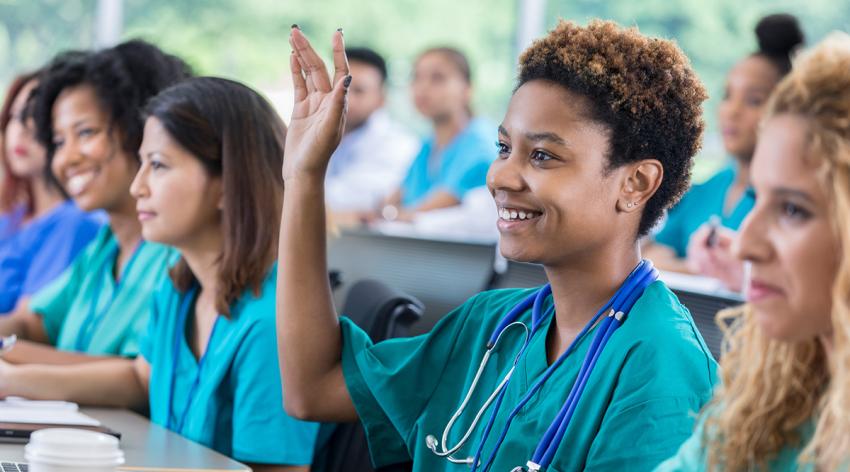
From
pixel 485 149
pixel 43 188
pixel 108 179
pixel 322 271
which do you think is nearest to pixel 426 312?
pixel 322 271

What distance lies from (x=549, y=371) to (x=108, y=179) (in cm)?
157

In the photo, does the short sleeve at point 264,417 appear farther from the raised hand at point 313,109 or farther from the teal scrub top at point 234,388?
the raised hand at point 313,109

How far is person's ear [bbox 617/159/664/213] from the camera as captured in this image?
1.42 metres

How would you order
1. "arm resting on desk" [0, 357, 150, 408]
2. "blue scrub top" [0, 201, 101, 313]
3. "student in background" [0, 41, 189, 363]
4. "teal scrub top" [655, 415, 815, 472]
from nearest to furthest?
"teal scrub top" [655, 415, 815, 472], "arm resting on desk" [0, 357, 150, 408], "student in background" [0, 41, 189, 363], "blue scrub top" [0, 201, 101, 313]

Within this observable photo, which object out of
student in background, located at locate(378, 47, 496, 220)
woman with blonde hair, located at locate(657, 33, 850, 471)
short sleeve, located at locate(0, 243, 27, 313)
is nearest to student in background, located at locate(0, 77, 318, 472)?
woman with blonde hair, located at locate(657, 33, 850, 471)

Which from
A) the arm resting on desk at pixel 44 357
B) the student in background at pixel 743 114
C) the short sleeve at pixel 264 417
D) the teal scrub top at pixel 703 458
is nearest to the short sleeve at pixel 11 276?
the arm resting on desk at pixel 44 357

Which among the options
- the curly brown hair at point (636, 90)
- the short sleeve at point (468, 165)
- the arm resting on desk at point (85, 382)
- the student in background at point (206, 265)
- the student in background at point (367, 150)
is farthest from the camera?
the student in background at point (367, 150)

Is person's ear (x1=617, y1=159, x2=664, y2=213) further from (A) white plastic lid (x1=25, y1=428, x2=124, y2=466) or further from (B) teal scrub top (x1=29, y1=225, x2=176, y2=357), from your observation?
(B) teal scrub top (x1=29, y1=225, x2=176, y2=357)

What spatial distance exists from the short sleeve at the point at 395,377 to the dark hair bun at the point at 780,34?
7.34 feet

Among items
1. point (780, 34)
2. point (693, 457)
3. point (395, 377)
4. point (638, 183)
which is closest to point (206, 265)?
point (395, 377)

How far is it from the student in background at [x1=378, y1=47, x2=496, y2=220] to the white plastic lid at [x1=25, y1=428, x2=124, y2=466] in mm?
3864

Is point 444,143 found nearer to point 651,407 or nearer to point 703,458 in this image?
point 651,407

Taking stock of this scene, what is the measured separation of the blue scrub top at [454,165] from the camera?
5.01 metres

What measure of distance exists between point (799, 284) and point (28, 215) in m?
2.96
